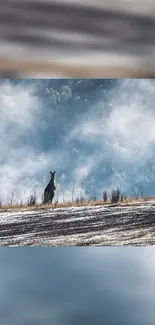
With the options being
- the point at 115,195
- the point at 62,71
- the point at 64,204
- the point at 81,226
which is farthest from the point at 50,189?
the point at 62,71

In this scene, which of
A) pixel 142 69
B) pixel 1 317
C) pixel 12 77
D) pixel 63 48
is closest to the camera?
pixel 1 317

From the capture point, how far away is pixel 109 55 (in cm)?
525

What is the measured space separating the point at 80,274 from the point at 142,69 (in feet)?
6.93

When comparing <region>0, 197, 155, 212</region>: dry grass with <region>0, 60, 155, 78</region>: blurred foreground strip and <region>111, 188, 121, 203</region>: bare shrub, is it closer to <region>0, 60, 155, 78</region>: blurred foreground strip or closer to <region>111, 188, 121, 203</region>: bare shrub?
<region>111, 188, 121, 203</region>: bare shrub

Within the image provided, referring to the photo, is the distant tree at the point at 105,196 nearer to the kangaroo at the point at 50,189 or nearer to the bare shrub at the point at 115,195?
the bare shrub at the point at 115,195

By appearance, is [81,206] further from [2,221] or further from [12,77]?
[12,77]

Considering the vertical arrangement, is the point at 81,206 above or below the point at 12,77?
below

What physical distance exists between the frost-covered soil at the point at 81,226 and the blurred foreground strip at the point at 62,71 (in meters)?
1.37

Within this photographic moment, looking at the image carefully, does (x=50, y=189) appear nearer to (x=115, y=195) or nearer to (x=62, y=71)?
(x=115, y=195)

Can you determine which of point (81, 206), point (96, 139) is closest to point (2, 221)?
point (81, 206)

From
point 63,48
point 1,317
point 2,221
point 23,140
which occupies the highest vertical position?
point 63,48

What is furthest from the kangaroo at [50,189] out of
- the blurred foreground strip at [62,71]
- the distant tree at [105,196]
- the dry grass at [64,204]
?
the blurred foreground strip at [62,71]

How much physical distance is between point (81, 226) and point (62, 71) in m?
1.64

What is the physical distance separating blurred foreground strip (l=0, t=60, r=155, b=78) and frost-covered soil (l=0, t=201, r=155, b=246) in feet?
4.48
